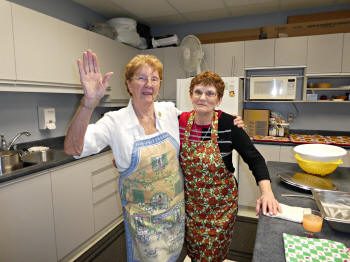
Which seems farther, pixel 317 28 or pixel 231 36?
pixel 231 36

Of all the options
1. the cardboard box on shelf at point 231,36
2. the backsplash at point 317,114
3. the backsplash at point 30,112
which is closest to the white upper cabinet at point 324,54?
the backsplash at point 317,114

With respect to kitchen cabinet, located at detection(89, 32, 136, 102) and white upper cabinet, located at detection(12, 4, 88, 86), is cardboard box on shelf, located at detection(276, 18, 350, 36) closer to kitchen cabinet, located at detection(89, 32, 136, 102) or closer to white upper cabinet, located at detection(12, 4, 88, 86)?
kitchen cabinet, located at detection(89, 32, 136, 102)

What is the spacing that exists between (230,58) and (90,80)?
8.34ft

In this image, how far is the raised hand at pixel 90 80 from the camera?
3.09ft

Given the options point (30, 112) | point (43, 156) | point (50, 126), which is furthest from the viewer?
point (50, 126)

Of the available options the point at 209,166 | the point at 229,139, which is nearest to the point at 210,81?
the point at 229,139

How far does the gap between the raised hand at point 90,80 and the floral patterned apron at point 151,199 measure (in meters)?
0.30

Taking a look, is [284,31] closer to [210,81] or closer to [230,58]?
[230,58]

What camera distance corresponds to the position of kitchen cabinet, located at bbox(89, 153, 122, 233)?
89.6 inches

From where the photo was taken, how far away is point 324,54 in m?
2.82


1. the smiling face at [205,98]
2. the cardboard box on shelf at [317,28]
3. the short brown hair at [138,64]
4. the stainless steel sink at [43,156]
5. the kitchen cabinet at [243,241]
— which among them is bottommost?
the kitchen cabinet at [243,241]

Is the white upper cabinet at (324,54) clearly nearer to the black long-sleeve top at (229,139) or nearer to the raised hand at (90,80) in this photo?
the black long-sleeve top at (229,139)

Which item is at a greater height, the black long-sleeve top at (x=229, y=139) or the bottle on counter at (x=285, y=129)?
the black long-sleeve top at (x=229, y=139)

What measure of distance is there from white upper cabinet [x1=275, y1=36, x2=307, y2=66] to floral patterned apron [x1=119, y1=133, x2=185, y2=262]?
237cm
